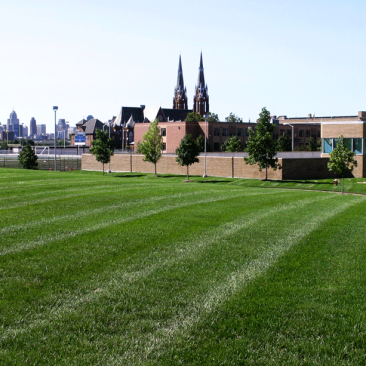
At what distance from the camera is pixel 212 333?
647cm

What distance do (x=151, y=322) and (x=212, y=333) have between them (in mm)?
938

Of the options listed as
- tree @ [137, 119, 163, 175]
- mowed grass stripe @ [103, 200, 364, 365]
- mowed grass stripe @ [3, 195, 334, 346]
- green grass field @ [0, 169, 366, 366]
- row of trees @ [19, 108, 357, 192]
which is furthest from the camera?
tree @ [137, 119, 163, 175]

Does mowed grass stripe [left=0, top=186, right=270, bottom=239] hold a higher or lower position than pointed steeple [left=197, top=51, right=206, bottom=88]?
lower

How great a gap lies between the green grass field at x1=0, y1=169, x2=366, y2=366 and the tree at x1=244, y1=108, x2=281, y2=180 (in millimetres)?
38254

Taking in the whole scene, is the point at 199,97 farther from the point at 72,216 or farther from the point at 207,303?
the point at 207,303

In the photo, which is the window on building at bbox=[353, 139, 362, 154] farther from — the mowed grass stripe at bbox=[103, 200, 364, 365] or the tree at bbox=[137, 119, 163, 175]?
the mowed grass stripe at bbox=[103, 200, 364, 365]

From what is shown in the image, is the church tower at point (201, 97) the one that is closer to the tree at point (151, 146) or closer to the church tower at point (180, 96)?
the church tower at point (180, 96)

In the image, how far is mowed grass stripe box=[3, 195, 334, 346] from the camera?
6.90 m

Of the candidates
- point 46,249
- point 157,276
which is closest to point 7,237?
point 46,249

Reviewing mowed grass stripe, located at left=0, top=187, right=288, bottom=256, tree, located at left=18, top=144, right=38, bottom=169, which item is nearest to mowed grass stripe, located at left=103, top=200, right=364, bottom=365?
mowed grass stripe, located at left=0, top=187, right=288, bottom=256

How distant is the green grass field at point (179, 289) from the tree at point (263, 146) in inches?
1506

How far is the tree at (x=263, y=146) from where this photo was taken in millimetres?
52156

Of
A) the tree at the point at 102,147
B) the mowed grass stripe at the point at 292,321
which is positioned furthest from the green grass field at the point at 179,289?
the tree at the point at 102,147

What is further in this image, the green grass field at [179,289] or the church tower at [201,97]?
the church tower at [201,97]
